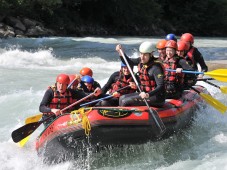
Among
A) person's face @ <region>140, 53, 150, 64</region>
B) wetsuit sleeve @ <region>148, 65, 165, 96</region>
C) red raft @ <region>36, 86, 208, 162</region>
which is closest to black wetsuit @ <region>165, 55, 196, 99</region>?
wetsuit sleeve @ <region>148, 65, 165, 96</region>

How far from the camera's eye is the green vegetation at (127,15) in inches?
980

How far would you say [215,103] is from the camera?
6684 mm

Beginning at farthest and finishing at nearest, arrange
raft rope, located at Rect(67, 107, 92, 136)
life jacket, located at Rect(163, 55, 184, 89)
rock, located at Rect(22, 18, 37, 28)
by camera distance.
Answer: rock, located at Rect(22, 18, 37, 28) < life jacket, located at Rect(163, 55, 184, 89) < raft rope, located at Rect(67, 107, 92, 136)

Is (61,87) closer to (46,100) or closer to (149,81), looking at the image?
(46,100)

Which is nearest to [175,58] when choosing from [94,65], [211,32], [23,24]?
[94,65]

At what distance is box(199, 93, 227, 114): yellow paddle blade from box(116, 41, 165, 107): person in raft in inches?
60.3

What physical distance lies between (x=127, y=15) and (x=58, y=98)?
26.7 meters

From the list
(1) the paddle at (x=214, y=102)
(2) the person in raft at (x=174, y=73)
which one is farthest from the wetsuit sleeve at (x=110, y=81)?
(1) the paddle at (x=214, y=102)

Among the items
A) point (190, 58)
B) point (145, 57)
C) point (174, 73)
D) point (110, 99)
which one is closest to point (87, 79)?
point (110, 99)

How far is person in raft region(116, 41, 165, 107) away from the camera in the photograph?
529 cm

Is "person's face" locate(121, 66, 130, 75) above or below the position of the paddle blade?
above

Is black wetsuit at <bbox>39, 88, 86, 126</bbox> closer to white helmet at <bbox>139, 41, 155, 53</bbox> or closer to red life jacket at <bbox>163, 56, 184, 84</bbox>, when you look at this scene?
white helmet at <bbox>139, 41, 155, 53</bbox>

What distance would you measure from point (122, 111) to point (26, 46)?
13483 millimetres

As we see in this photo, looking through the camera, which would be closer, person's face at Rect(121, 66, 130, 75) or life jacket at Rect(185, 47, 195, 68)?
person's face at Rect(121, 66, 130, 75)
